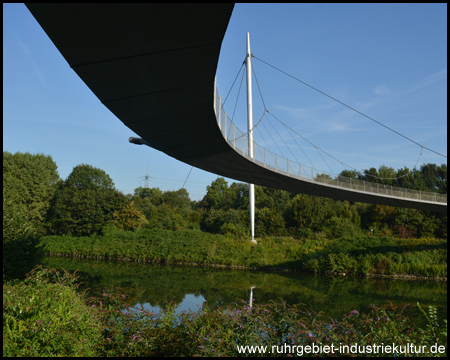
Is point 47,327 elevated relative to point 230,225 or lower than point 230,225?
lower

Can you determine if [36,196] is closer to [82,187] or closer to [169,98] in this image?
[82,187]

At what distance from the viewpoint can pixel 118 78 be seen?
563cm

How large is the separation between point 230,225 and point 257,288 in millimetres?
16606

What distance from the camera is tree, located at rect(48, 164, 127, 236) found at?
36969 mm

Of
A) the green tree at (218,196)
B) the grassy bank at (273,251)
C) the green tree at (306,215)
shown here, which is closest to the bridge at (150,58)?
the grassy bank at (273,251)

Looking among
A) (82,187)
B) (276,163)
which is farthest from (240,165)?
(82,187)

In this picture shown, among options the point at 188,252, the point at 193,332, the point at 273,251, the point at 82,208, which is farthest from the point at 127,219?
the point at 193,332

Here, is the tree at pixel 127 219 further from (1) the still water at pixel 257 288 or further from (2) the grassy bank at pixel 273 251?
(1) the still water at pixel 257 288

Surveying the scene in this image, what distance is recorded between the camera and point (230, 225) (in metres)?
36.0

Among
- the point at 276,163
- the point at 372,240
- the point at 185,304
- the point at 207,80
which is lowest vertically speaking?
the point at 185,304

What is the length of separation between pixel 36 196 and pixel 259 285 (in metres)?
28.9

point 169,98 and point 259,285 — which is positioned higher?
point 169,98

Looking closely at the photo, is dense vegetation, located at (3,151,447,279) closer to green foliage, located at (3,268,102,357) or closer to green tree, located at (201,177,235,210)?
green tree, located at (201,177,235,210)

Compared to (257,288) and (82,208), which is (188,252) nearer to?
(257,288)
